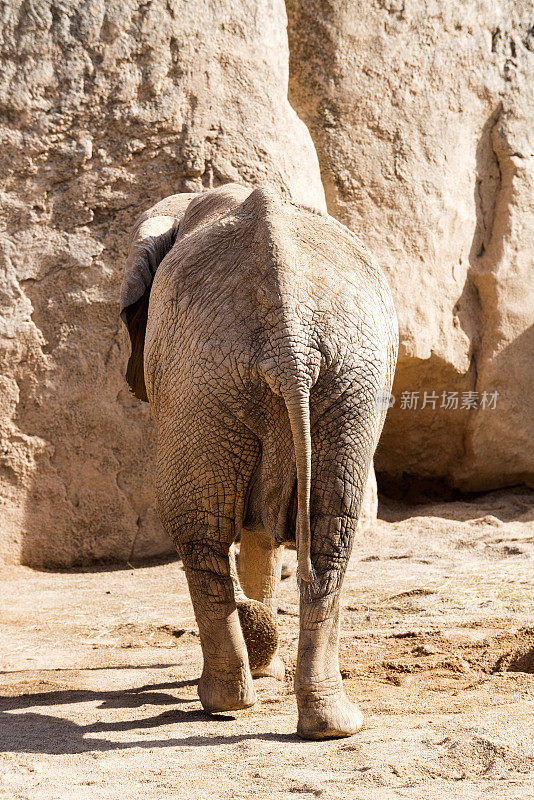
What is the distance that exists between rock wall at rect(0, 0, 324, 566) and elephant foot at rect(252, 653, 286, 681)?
105 inches

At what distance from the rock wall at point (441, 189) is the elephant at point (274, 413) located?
4.53 m

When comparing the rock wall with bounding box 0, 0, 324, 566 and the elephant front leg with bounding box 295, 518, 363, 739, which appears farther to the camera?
the rock wall with bounding box 0, 0, 324, 566

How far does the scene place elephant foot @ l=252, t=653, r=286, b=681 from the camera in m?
3.59

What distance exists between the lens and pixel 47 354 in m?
6.05

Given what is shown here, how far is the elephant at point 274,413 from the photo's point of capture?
2.71 meters

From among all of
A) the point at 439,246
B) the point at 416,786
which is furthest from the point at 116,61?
the point at 416,786

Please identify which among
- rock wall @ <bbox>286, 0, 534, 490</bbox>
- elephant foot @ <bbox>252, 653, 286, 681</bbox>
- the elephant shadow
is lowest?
the elephant shadow

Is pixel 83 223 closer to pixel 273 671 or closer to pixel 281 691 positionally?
pixel 273 671

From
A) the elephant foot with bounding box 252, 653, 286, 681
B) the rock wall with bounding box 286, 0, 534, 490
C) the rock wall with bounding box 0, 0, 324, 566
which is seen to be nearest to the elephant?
the elephant foot with bounding box 252, 653, 286, 681

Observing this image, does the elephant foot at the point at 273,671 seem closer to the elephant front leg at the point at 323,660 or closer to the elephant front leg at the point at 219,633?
the elephant front leg at the point at 219,633

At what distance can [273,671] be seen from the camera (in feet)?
11.9

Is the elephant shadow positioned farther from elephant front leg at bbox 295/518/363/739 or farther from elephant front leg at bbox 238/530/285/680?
elephant front leg at bbox 238/530/285/680

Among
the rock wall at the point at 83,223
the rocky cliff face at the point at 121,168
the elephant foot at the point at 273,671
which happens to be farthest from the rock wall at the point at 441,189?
the elephant foot at the point at 273,671

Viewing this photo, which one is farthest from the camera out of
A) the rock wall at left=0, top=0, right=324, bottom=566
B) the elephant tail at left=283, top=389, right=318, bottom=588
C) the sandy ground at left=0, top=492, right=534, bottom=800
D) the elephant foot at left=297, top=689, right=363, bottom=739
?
the rock wall at left=0, top=0, right=324, bottom=566
